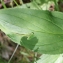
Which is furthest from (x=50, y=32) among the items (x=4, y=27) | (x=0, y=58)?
(x=0, y=58)

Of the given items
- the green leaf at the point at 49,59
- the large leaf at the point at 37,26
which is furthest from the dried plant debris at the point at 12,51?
the large leaf at the point at 37,26

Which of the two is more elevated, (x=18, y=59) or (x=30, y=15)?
(x=30, y=15)

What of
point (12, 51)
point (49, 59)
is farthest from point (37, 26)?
point (12, 51)

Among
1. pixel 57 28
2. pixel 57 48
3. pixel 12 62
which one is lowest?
pixel 12 62

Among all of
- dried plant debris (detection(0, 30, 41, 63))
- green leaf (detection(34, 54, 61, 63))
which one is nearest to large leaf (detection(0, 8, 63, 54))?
green leaf (detection(34, 54, 61, 63))

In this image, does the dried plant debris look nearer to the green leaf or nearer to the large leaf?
the green leaf

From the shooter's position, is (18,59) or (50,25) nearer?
(50,25)

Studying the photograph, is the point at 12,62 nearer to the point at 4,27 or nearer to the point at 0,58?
the point at 0,58

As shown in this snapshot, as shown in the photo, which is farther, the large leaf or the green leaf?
the green leaf
